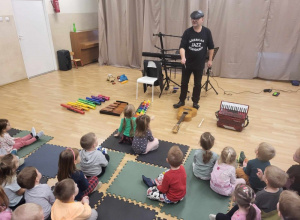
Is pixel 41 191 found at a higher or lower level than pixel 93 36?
lower

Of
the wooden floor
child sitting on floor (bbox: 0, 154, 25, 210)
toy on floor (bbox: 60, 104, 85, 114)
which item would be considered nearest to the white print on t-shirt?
the wooden floor

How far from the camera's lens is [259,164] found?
228 centimetres

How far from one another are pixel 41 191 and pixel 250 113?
3524mm

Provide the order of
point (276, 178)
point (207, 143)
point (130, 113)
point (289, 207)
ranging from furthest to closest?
point (130, 113) < point (207, 143) < point (276, 178) < point (289, 207)

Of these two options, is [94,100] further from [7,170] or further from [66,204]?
[66,204]

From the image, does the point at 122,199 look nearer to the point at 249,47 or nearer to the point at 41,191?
the point at 41,191

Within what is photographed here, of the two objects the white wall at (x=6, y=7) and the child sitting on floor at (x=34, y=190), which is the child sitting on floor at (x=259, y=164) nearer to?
the child sitting on floor at (x=34, y=190)

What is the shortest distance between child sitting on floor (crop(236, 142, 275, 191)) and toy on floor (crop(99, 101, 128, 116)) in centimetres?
232

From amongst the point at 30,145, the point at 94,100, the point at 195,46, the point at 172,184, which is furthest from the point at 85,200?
the point at 195,46

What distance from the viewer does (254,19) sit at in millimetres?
5395

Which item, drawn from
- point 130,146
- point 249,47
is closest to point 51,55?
point 130,146

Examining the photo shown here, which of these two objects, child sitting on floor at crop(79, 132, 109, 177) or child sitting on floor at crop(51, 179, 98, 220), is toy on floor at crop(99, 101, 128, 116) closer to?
child sitting on floor at crop(79, 132, 109, 177)

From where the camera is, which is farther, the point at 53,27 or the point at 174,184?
the point at 53,27

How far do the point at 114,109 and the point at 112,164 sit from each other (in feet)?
5.01
